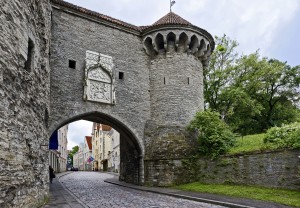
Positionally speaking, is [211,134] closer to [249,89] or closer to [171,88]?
[171,88]

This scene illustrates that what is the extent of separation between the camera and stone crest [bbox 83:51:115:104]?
13.7 m

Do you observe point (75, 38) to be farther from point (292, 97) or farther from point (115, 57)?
point (292, 97)

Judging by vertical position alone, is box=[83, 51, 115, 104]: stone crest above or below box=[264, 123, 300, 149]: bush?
above

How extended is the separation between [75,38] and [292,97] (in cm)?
2119

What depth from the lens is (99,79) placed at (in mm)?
14086

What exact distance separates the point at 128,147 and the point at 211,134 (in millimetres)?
5256

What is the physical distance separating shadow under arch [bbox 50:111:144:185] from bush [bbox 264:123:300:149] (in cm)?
655

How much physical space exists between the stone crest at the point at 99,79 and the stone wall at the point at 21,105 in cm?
495

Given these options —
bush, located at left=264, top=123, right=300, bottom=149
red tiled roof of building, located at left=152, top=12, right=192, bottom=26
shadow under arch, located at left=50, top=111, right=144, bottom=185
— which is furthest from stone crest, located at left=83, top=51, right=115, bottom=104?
bush, located at left=264, top=123, right=300, bottom=149

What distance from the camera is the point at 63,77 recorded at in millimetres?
13133

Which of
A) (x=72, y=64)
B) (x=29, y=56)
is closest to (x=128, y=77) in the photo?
(x=72, y=64)

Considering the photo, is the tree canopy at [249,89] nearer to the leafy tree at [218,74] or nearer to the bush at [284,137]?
the leafy tree at [218,74]

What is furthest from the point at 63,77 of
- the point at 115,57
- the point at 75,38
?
the point at 115,57

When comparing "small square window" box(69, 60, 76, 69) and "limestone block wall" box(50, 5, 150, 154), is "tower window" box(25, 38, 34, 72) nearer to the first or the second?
"limestone block wall" box(50, 5, 150, 154)
